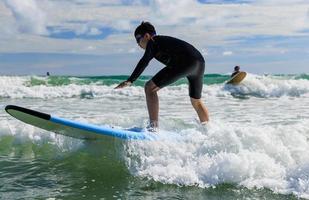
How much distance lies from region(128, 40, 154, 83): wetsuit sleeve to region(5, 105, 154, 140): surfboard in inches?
27.7

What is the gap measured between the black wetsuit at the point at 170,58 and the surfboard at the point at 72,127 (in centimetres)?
73

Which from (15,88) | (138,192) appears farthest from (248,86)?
(138,192)

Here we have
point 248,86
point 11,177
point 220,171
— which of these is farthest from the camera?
point 248,86

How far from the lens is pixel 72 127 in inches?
226

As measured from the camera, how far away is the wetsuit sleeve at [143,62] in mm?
5902

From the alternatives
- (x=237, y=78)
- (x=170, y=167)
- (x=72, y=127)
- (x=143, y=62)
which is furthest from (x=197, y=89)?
(x=237, y=78)

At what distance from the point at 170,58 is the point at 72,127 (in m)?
1.56

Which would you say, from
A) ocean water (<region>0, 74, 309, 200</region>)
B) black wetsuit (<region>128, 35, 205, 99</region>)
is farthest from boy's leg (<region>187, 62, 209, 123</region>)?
ocean water (<region>0, 74, 309, 200</region>)

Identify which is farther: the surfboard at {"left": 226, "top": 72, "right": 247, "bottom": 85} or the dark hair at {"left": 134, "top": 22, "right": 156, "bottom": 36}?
the surfboard at {"left": 226, "top": 72, "right": 247, "bottom": 85}

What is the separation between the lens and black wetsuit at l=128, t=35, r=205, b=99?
5969mm

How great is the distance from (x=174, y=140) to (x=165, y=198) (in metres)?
1.43

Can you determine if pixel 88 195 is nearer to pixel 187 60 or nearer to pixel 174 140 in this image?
pixel 174 140

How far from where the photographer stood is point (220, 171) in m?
4.98

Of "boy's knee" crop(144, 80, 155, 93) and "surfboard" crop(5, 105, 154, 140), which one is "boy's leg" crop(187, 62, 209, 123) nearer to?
"boy's knee" crop(144, 80, 155, 93)
